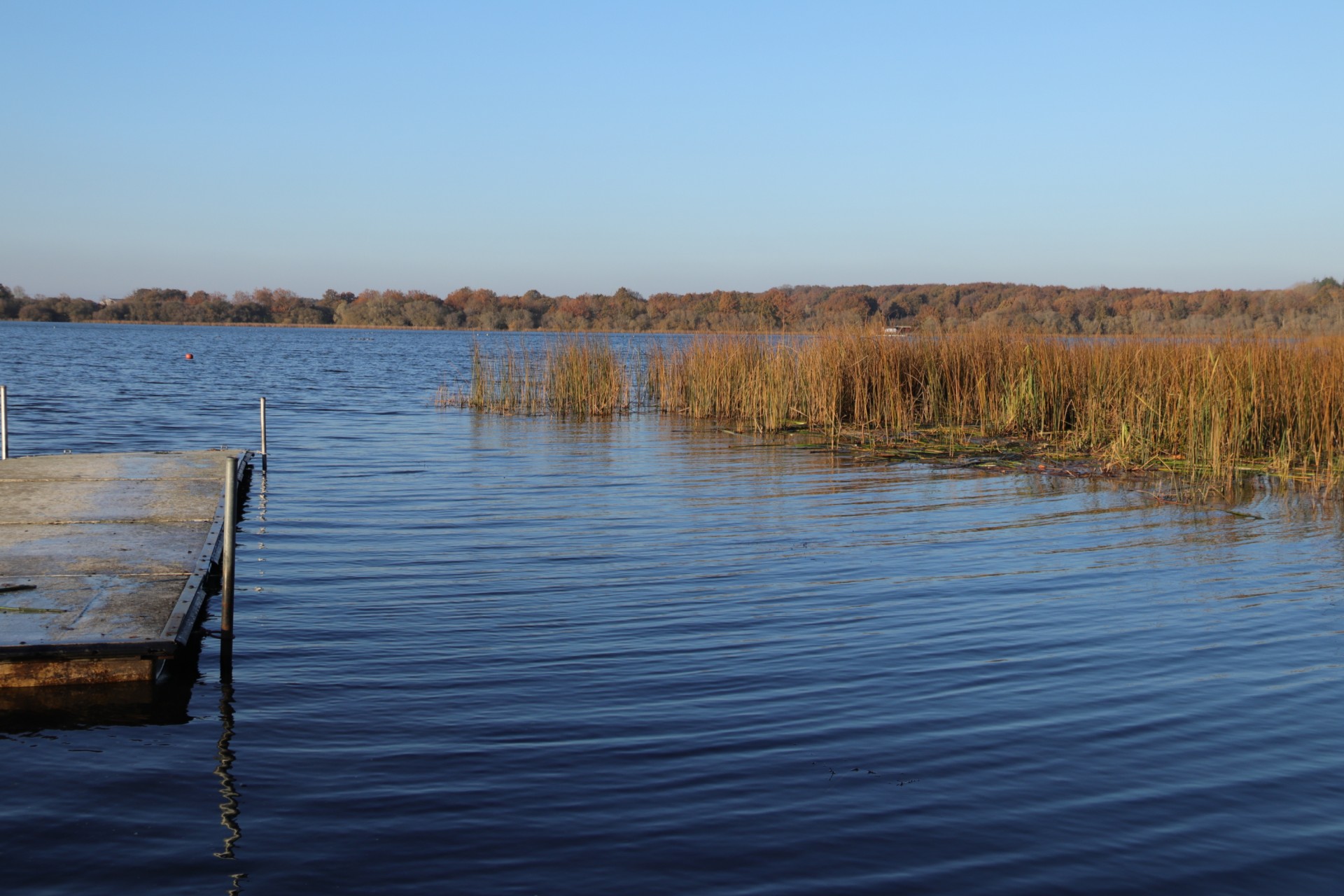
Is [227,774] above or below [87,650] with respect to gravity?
below

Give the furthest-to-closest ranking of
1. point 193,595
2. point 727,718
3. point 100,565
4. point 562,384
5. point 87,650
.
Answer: point 562,384
point 100,565
point 193,595
point 87,650
point 727,718

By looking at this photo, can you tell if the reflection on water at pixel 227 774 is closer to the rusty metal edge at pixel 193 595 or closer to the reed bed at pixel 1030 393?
the rusty metal edge at pixel 193 595

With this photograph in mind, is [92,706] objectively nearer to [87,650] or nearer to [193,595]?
[87,650]

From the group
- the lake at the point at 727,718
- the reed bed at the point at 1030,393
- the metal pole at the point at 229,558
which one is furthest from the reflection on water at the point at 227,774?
the reed bed at the point at 1030,393

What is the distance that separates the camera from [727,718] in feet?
13.1

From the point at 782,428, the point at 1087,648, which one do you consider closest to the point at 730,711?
the point at 1087,648

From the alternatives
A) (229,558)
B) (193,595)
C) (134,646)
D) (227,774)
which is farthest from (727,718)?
(193,595)

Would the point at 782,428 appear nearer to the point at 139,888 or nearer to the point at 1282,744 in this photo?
the point at 1282,744

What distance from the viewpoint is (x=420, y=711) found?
402 centimetres

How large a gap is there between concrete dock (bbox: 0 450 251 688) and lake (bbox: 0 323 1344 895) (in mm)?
167

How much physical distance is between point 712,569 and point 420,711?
272 cm

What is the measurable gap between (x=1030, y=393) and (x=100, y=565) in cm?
1005

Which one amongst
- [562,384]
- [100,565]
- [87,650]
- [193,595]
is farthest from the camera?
[562,384]

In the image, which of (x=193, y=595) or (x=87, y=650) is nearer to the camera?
(x=87, y=650)
